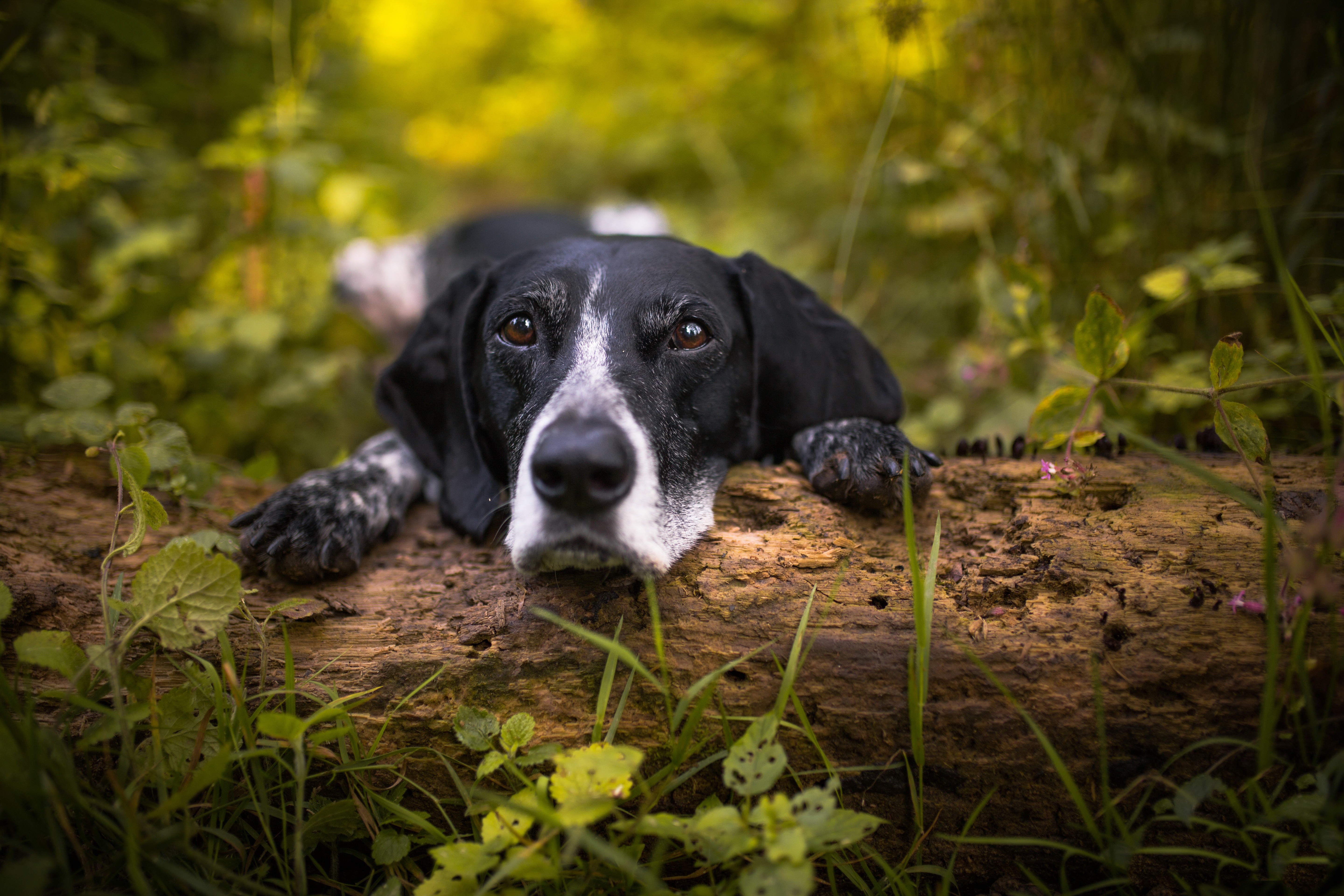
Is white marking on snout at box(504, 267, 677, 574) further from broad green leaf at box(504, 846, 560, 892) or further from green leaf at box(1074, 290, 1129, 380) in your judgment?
green leaf at box(1074, 290, 1129, 380)

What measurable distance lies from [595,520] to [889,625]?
0.75 meters

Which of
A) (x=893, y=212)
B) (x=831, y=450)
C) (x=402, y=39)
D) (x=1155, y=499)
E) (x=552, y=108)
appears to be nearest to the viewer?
(x=1155, y=499)

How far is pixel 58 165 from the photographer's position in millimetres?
2844

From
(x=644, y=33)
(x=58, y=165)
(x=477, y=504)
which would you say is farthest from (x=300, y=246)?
(x=644, y=33)

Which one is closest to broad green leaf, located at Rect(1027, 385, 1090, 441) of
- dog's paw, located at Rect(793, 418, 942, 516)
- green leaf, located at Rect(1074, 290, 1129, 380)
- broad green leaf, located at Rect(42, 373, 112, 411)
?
green leaf, located at Rect(1074, 290, 1129, 380)

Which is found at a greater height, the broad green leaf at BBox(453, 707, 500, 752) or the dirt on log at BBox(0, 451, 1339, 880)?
the dirt on log at BBox(0, 451, 1339, 880)

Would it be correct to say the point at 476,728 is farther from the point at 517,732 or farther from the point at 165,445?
the point at 165,445

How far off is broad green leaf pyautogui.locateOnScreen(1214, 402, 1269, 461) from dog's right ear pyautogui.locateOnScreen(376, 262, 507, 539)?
81.5 inches

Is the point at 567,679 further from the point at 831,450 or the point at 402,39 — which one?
the point at 402,39

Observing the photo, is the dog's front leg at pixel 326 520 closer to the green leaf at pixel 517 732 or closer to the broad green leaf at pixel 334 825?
the broad green leaf at pixel 334 825

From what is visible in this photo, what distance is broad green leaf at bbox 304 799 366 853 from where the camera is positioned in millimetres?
1577

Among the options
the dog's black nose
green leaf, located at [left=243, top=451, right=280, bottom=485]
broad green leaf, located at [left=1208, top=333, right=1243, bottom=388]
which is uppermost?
broad green leaf, located at [left=1208, top=333, right=1243, bottom=388]

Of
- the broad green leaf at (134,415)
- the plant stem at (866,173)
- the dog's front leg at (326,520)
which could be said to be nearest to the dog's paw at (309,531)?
the dog's front leg at (326,520)

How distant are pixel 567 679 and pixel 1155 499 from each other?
167 centimetres
